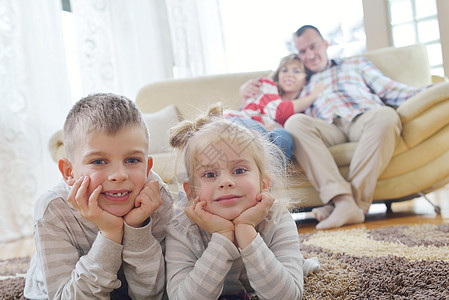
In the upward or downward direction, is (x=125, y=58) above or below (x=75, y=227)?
above

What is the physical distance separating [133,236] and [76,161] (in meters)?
0.20

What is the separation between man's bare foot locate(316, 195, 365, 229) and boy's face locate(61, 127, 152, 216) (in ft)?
4.18

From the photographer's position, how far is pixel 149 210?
92 centimetres

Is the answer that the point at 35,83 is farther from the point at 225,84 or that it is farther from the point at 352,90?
the point at 352,90

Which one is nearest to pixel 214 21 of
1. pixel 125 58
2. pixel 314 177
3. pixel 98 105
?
pixel 125 58

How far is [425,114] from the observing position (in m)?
2.21

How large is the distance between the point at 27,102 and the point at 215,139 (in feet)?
7.83

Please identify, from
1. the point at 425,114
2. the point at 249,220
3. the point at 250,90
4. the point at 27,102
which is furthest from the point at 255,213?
the point at 27,102

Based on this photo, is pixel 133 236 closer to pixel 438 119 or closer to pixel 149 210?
pixel 149 210

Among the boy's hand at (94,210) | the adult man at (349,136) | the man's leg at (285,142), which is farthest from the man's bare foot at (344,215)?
the boy's hand at (94,210)

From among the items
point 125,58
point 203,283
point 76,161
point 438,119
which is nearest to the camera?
point 203,283

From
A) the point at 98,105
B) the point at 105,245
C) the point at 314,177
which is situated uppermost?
the point at 98,105

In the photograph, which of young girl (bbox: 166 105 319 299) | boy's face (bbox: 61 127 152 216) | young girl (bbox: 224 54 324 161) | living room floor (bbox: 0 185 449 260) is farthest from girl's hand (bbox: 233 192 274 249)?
young girl (bbox: 224 54 324 161)

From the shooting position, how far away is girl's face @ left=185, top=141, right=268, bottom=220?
918mm
